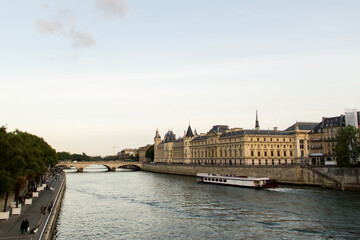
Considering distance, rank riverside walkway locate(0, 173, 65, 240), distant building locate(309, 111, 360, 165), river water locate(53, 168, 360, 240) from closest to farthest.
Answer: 1. riverside walkway locate(0, 173, 65, 240)
2. river water locate(53, 168, 360, 240)
3. distant building locate(309, 111, 360, 165)

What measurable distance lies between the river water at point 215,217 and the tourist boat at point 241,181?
12679 millimetres

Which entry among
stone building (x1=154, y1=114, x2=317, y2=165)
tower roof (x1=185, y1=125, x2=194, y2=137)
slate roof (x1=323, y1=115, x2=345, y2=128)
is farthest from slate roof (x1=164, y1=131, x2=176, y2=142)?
slate roof (x1=323, y1=115, x2=345, y2=128)

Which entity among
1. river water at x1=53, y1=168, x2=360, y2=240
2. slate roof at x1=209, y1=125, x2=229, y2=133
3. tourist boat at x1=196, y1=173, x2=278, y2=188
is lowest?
river water at x1=53, y1=168, x2=360, y2=240

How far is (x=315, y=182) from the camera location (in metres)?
71.7

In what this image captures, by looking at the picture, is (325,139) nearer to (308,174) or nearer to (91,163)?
(308,174)

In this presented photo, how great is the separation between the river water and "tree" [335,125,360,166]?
955cm

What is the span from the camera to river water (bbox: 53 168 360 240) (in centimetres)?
3341

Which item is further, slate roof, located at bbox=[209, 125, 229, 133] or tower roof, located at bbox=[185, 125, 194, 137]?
tower roof, located at bbox=[185, 125, 194, 137]

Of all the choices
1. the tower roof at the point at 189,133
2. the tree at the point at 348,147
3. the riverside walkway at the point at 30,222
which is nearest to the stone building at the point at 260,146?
the tower roof at the point at 189,133

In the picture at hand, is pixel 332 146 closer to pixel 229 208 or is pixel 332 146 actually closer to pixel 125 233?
pixel 229 208

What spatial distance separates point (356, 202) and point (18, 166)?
45.9 metres

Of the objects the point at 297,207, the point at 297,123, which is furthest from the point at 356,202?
the point at 297,123

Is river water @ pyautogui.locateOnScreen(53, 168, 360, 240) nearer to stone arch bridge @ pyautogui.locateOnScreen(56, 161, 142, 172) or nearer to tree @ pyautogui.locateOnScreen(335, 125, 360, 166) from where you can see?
tree @ pyautogui.locateOnScreen(335, 125, 360, 166)

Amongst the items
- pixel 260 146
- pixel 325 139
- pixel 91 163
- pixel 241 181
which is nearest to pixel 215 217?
pixel 241 181
